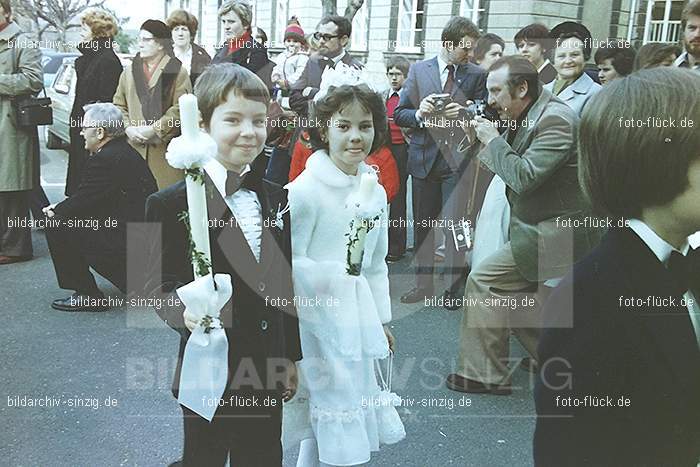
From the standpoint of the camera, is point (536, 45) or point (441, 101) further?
point (536, 45)

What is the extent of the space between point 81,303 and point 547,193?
3.31 meters

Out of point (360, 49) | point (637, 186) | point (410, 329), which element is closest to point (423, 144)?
point (410, 329)

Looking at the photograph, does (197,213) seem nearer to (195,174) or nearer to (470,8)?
(195,174)

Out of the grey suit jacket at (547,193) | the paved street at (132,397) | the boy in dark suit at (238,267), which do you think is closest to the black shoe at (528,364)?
the paved street at (132,397)

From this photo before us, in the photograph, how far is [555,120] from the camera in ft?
12.1

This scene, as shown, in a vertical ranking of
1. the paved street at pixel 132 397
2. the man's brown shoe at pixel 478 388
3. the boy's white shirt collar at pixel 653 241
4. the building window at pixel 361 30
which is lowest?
the paved street at pixel 132 397

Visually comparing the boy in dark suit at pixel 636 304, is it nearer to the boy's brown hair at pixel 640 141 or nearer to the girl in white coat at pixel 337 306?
the boy's brown hair at pixel 640 141

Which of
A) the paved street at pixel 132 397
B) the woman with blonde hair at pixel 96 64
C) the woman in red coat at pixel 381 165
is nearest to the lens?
the paved street at pixel 132 397

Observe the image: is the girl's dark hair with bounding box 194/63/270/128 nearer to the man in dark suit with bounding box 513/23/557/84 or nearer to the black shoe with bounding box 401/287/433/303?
the black shoe with bounding box 401/287/433/303

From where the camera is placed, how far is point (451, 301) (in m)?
5.53

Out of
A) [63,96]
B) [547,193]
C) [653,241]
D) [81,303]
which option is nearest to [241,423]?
[653,241]

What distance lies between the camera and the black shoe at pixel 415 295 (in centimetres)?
554

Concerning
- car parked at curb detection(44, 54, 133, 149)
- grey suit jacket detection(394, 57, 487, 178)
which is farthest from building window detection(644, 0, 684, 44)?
car parked at curb detection(44, 54, 133, 149)

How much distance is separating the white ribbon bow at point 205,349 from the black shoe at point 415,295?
338cm
